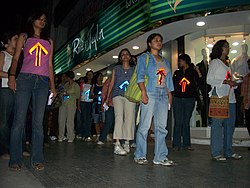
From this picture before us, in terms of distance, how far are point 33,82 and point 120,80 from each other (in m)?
1.95

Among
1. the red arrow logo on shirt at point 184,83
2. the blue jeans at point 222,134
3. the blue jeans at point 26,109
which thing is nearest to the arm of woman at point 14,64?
the blue jeans at point 26,109

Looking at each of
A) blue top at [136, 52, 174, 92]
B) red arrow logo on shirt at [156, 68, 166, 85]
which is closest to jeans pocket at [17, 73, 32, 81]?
blue top at [136, 52, 174, 92]

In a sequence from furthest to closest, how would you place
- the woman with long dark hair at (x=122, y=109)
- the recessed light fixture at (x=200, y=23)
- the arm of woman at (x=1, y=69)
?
the recessed light fixture at (x=200, y=23) → the woman with long dark hair at (x=122, y=109) → the arm of woman at (x=1, y=69)

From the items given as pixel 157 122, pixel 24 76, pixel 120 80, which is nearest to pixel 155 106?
pixel 157 122

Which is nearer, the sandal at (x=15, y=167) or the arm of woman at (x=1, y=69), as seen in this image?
the sandal at (x=15, y=167)

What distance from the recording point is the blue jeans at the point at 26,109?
3334mm

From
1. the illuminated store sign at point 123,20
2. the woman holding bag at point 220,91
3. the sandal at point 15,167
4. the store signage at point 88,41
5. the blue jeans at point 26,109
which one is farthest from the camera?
the store signage at point 88,41

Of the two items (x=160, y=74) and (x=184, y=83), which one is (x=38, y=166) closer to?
(x=160, y=74)

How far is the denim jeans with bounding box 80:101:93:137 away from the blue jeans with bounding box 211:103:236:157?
3979mm

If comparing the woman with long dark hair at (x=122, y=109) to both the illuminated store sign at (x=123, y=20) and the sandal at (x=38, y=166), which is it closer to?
the sandal at (x=38, y=166)

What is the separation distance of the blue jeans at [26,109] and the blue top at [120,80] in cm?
171

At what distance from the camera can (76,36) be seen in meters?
13.0

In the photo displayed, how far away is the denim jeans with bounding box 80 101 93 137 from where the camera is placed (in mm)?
7797

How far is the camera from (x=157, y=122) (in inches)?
154
